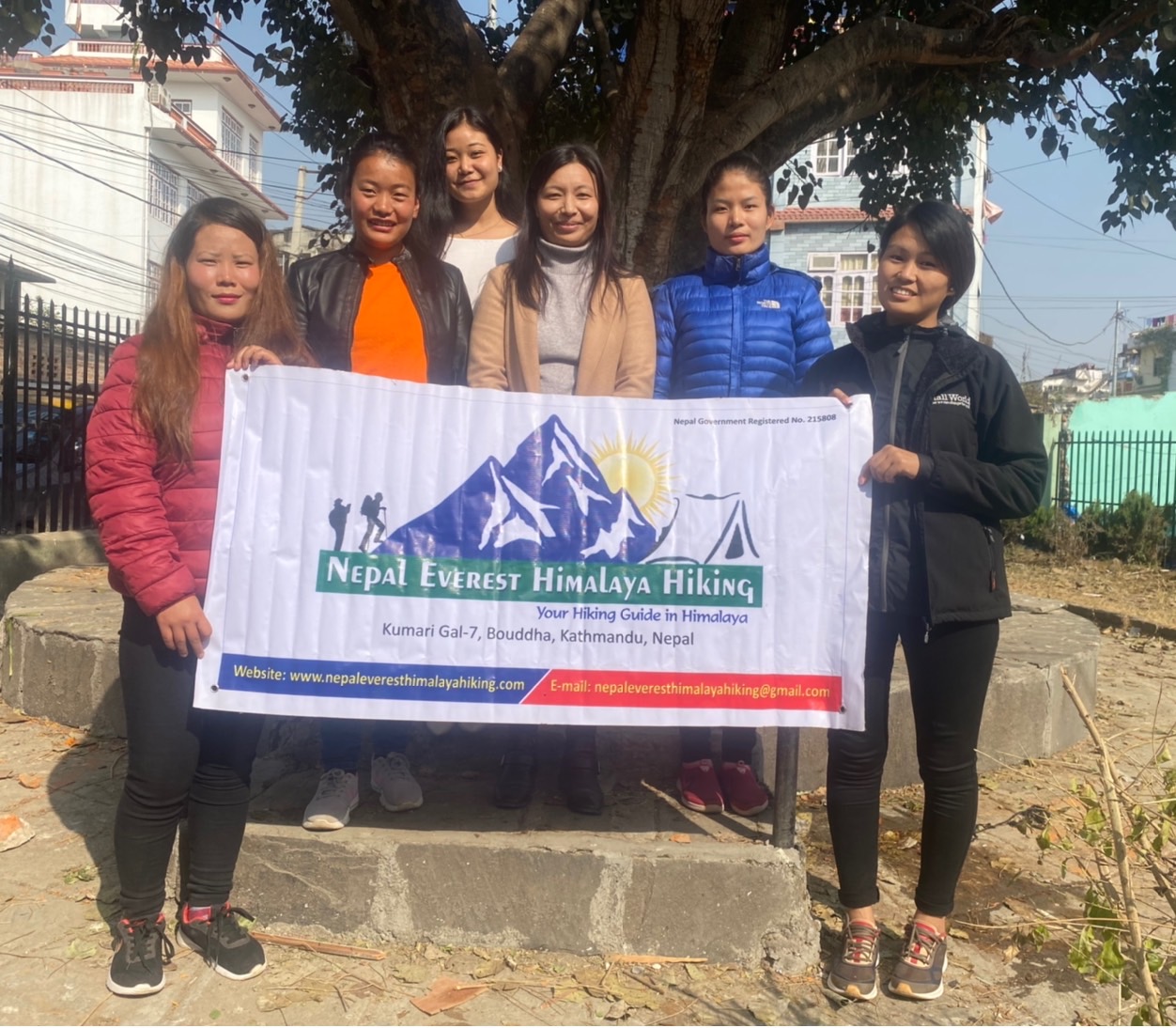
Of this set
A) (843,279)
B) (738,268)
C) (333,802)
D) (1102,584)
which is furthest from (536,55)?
(843,279)

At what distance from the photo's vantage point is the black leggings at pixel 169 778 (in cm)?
249

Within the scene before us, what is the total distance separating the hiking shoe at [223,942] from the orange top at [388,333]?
1.52 m

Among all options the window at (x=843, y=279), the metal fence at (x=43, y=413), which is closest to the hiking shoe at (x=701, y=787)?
the metal fence at (x=43, y=413)

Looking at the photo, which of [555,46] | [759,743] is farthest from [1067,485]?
[759,743]

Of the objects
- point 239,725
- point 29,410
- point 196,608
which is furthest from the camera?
point 29,410

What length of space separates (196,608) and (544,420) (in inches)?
39.5

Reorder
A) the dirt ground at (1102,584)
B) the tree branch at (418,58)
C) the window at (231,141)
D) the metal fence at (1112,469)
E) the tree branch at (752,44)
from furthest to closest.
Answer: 1. the window at (231,141)
2. the metal fence at (1112,469)
3. the dirt ground at (1102,584)
4. the tree branch at (752,44)
5. the tree branch at (418,58)

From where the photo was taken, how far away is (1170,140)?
22.6ft

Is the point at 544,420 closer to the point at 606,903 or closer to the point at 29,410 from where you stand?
the point at 606,903

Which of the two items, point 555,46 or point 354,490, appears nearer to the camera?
point 354,490

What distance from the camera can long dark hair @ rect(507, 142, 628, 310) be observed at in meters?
2.92

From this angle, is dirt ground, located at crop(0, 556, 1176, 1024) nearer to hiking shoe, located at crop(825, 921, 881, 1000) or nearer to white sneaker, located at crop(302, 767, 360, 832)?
hiking shoe, located at crop(825, 921, 881, 1000)

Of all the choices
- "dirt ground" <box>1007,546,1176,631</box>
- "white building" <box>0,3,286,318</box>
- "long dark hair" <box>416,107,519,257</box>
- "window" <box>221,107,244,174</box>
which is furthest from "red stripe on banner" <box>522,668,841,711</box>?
"window" <box>221,107,244,174</box>

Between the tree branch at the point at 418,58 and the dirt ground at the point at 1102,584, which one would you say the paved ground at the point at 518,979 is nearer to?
the tree branch at the point at 418,58
